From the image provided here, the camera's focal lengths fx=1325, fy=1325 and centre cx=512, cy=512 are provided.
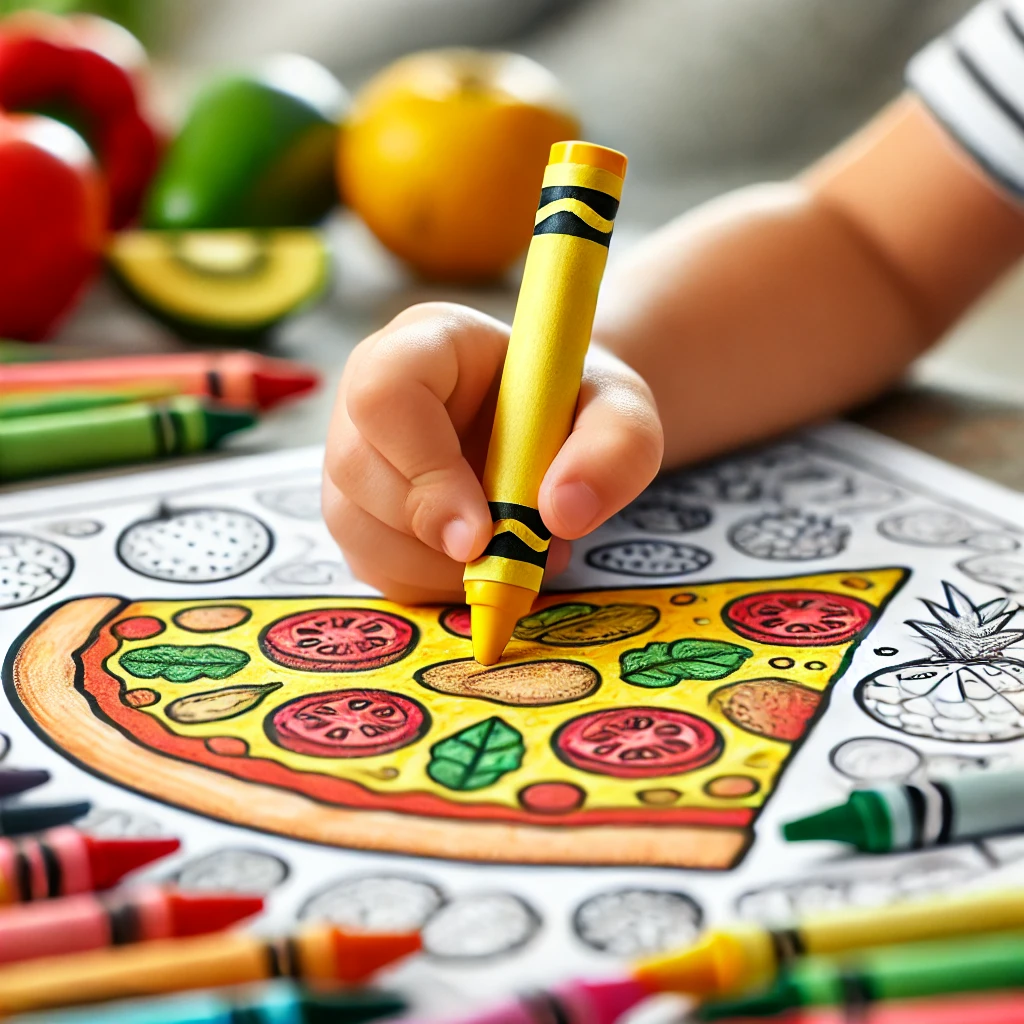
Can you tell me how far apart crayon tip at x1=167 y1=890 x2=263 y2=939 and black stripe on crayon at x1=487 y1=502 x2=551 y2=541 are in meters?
0.11

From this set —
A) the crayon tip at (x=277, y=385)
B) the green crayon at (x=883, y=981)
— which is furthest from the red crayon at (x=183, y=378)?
the green crayon at (x=883, y=981)

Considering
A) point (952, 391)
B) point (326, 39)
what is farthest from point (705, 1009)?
point (326, 39)

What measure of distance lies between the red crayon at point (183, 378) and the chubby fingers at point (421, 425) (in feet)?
0.48

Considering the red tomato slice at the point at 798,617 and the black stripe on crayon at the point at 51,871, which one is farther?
the red tomato slice at the point at 798,617

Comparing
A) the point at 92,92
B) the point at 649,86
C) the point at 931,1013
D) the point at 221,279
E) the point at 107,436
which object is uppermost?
the point at 649,86

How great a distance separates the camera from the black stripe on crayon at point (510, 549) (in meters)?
0.29

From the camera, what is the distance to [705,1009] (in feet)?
0.59

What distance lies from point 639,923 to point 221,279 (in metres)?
0.42

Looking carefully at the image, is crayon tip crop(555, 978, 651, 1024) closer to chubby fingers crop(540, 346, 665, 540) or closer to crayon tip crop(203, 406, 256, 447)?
chubby fingers crop(540, 346, 665, 540)

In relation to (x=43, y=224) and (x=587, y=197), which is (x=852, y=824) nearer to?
(x=587, y=197)

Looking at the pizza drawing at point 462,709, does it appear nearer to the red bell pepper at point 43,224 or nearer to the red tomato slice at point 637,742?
the red tomato slice at point 637,742

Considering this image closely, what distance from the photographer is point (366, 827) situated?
0.81 feet

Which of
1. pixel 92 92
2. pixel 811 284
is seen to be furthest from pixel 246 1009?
pixel 92 92

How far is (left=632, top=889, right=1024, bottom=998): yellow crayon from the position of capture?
0.62 ft
